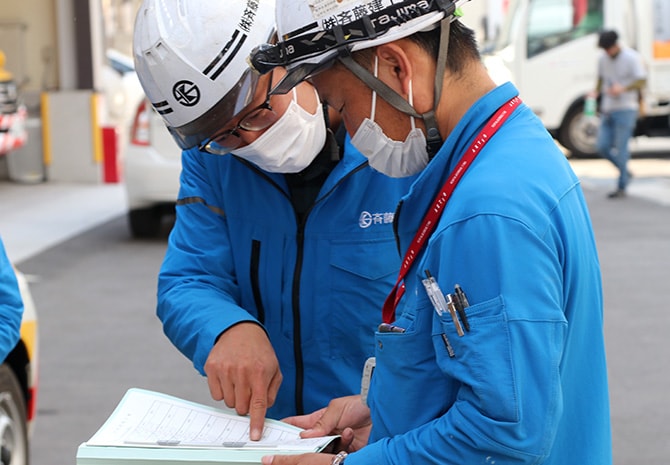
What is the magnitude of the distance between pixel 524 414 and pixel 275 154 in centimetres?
111

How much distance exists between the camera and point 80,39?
16172 mm

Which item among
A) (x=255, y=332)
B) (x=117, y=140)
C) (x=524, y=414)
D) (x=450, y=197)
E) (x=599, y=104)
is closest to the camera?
(x=524, y=414)

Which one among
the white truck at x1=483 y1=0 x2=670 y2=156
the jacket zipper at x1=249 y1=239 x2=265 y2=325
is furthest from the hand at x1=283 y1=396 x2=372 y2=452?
the white truck at x1=483 y1=0 x2=670 y2=156

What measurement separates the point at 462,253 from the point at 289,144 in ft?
3.17

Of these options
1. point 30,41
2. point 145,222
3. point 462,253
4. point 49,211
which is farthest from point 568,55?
point 462,253

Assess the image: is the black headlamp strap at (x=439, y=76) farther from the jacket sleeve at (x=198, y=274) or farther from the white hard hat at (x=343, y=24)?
Answer: the jacket sleeve at (x=198, y=274)

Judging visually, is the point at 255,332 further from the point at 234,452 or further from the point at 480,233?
the point at 480,233

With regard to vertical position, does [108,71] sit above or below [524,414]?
below

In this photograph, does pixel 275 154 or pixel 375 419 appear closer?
pixel 375 419

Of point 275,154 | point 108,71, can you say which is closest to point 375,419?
point 275,154

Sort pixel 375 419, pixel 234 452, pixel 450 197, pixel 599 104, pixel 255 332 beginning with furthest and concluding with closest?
pixel 599 104, pixel 255 332, pixel 234 452, pixel 375 419, pixel 450 197

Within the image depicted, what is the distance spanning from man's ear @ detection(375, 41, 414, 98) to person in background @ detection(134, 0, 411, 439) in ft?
1.88

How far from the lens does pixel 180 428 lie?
A: 219 cm

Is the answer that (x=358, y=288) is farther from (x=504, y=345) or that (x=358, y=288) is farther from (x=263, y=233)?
(x=504, y=345)
